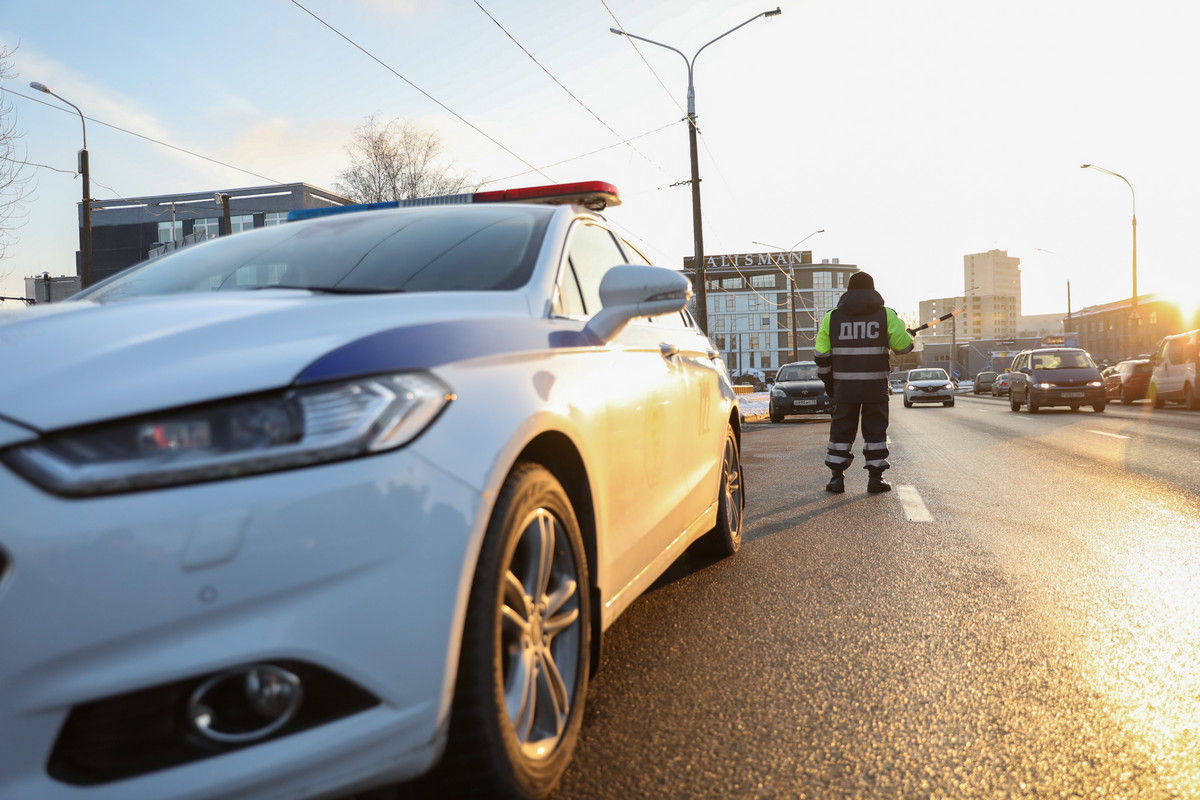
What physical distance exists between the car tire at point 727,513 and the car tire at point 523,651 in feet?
8.05

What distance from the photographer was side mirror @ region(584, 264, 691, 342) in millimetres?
2898

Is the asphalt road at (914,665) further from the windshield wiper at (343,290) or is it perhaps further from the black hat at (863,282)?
the black hat at (863,282)

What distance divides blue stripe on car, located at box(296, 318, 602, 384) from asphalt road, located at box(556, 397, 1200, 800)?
1092mm

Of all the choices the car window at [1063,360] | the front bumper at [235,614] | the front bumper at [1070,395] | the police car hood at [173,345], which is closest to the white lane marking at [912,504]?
the police car hood at [173,345]

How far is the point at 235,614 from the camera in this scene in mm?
1559

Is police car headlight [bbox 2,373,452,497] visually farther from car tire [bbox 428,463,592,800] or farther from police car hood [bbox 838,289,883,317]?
police car hood [bbox 838,289,883,317]

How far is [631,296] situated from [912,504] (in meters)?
5.03

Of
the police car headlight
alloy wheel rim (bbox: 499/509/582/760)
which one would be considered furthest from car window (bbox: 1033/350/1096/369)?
the police car headlight

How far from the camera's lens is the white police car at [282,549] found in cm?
149

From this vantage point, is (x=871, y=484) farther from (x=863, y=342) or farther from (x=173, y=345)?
(x=173, y=345)

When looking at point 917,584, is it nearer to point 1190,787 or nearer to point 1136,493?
point 1190,787

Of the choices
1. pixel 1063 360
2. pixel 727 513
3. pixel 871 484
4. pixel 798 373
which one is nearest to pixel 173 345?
pixel 727 513

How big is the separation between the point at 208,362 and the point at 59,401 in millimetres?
247

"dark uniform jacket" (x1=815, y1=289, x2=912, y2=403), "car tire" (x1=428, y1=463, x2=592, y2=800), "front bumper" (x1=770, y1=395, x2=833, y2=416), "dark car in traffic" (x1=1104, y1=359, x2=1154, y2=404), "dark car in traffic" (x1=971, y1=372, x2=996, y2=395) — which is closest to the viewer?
"car tire" (x1=428, y1=463, x2=592, y2=800)
